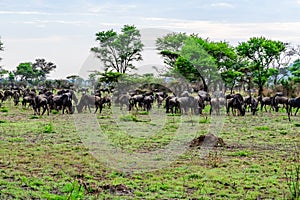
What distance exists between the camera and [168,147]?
46.9 feet

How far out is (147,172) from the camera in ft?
34.0

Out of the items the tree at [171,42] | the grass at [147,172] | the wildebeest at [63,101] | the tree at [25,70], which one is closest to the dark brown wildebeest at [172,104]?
the wildebeest at [63,101]

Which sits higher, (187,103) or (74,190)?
(187,103)

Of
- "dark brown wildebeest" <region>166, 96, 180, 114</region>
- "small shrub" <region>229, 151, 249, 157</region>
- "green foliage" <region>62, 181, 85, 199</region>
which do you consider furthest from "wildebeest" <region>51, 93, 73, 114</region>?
"green foliage" <region>62, 181, 85, 199</region>

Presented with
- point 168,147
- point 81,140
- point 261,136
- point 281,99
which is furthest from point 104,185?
point 281,99

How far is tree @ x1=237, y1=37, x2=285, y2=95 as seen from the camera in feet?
162

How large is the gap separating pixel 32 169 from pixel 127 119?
1276 cm

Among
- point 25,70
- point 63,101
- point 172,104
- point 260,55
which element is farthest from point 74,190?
point 25,70

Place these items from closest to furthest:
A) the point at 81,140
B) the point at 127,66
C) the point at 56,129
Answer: the point at 81,140, the point at 56,129, the point at 127,66

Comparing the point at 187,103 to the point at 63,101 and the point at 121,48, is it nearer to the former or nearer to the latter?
the point at 63,101

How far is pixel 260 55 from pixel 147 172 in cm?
4245

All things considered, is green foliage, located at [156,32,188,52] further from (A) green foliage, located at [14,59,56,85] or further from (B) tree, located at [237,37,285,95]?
(A) green foliage, located at [14,59,56,85]

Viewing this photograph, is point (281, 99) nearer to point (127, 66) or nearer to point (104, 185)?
point (104, 185)

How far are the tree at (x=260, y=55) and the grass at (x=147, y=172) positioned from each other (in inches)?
1275
